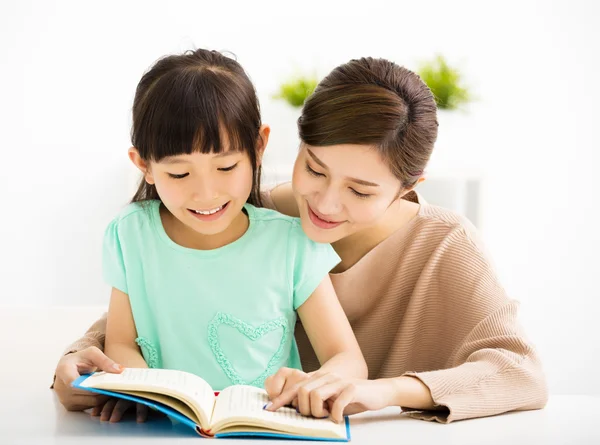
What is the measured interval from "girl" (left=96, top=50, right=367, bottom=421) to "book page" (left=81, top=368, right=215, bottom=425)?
1.04 ft

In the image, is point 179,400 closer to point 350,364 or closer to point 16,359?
point 350,364

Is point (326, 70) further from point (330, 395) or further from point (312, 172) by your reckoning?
point (330, 395)

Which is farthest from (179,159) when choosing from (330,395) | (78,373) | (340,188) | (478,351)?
(478,351)

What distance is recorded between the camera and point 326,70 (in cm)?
362

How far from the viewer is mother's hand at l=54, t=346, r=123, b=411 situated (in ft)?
4.25

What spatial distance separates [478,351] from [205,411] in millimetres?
564

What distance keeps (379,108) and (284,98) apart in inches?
70.4

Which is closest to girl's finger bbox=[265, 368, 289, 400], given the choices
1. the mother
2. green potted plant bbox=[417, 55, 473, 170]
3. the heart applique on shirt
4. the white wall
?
the mother

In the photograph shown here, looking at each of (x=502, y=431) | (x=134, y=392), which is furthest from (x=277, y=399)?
(x=502, y=431)

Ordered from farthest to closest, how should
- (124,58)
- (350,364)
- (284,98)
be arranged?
(124,58) < (284,98) < (350,364)

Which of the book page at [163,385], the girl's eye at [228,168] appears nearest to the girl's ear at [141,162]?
the girl's eye at [228,168]

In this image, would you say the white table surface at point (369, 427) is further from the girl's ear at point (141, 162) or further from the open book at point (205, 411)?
the girl's ear at point (141, 162)

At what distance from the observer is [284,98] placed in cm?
329

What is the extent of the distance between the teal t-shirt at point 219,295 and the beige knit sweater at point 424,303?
135 mm
